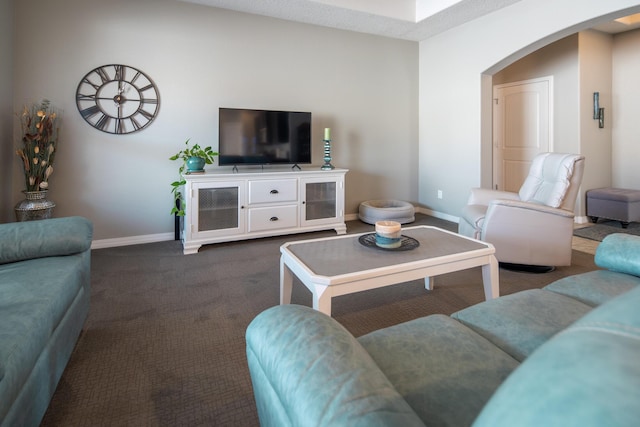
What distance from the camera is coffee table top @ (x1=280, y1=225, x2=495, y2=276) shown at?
1.79 m

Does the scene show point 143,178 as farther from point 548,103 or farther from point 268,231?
point 548,103

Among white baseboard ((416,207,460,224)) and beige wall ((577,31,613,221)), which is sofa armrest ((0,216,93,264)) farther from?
beige wall ((577,31,613,221))

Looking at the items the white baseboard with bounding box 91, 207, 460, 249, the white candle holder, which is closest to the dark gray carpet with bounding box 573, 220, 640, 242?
the white candle holder

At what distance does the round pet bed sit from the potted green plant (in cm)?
205

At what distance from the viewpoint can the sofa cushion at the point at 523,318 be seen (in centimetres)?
109

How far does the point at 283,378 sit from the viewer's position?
0.71 m

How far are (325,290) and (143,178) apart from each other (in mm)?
2988

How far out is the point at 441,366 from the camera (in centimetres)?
95

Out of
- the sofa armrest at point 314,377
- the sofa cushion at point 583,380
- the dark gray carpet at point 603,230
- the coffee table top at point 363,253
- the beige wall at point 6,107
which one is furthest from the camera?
the dark gray carpet at point 603,230

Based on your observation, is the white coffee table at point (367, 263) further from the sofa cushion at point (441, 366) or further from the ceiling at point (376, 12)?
the ceiling at point (376, 12)

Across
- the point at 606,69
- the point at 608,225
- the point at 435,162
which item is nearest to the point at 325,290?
the point at 435,162

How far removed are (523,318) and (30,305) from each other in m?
1.71

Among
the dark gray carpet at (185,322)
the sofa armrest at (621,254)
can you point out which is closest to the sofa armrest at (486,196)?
the dark gray carpet at (185,322)

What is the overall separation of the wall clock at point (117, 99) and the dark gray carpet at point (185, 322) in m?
1.29
